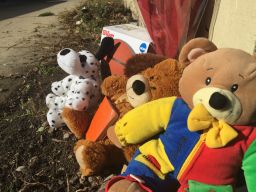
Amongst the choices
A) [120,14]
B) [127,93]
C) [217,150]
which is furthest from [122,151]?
[120,14]

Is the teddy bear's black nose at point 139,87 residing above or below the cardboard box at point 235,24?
below

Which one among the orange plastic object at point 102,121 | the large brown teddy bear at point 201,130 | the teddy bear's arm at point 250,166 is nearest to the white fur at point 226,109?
the large brown teddy bear at point 201,130

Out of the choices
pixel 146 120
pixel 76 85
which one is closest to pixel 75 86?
pixel 76 85

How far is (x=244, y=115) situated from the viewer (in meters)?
1.59

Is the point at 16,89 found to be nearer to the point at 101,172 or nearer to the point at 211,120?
the point at 101,172

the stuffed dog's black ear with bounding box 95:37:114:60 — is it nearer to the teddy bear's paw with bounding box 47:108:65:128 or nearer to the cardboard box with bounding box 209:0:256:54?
the teddy bear's paw with bounding box 47:108:65:128

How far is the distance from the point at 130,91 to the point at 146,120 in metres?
0.26

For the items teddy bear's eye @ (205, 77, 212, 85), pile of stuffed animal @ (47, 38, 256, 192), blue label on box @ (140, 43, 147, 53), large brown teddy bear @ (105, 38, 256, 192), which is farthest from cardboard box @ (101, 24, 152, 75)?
teddy bear's eye @ (205, 77, 212, 85)

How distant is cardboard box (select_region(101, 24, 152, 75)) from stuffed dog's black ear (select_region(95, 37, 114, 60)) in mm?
38

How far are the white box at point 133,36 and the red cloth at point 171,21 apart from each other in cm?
7

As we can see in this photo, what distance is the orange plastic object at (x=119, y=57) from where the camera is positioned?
2703 millimetres

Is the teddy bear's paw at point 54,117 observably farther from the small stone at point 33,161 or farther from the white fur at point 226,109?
the white fur at point 226,109

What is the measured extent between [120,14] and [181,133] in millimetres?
3987

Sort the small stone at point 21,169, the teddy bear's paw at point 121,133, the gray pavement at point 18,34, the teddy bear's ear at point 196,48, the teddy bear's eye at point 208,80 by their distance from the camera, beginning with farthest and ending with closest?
the gray pavement at point 18,34, the small stone at point 21,169, the teddy bear's paw at point 121,133, the teddy bear's ear at point 196,48, the teddy bear's eye at point 208,80
